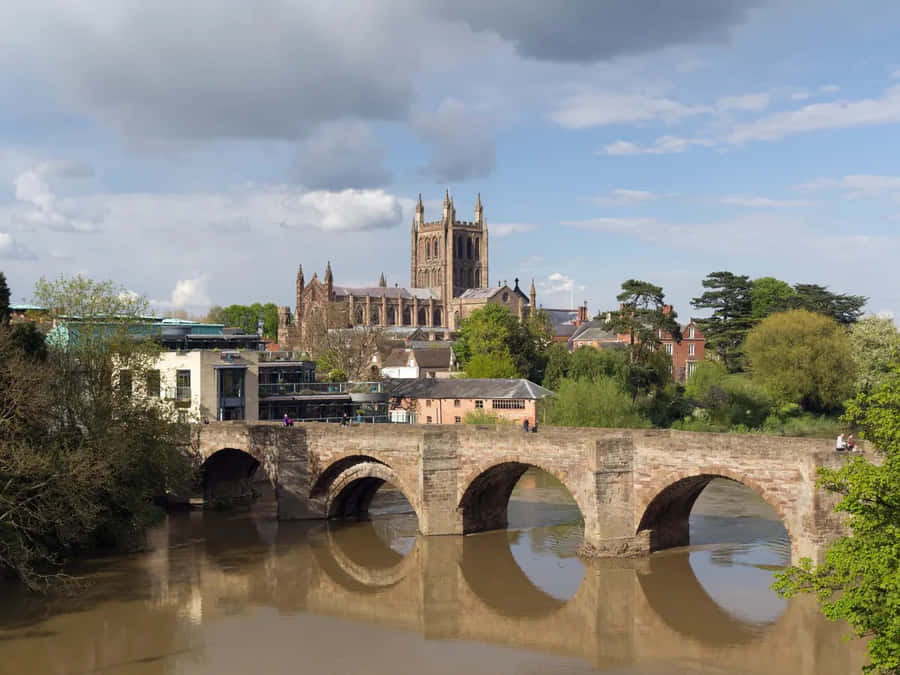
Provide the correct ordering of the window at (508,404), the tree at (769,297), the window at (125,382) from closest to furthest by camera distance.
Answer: the window at (125,382)
the window at (508,404)
the tree at (769,297)

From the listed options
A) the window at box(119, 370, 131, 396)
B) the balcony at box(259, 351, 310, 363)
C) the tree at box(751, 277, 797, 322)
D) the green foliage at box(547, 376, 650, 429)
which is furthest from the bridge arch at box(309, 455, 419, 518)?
the tree at box(751, 277, 797, 322)

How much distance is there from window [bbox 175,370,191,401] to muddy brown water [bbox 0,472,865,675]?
12374mm

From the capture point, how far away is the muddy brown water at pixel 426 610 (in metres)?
25.5

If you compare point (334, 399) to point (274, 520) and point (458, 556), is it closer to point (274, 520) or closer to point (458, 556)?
point (274, 520)

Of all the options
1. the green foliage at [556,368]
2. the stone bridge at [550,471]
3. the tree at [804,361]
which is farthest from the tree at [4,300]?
the tree at [804,361]

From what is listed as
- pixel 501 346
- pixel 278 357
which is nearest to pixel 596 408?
pixel 501 346

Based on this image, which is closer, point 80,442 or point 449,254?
point 80,442

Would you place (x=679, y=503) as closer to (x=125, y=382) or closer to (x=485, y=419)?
(x=125, y=382)

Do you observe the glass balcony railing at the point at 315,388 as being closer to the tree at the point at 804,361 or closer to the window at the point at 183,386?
the window at the point at 183,386

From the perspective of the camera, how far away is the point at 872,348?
64125 millimetres

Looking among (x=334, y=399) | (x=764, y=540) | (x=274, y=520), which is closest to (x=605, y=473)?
(x=764, y=540)

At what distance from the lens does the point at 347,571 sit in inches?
1416

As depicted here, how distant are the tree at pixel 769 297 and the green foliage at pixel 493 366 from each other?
27404 millimetres

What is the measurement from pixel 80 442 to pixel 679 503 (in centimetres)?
2268
